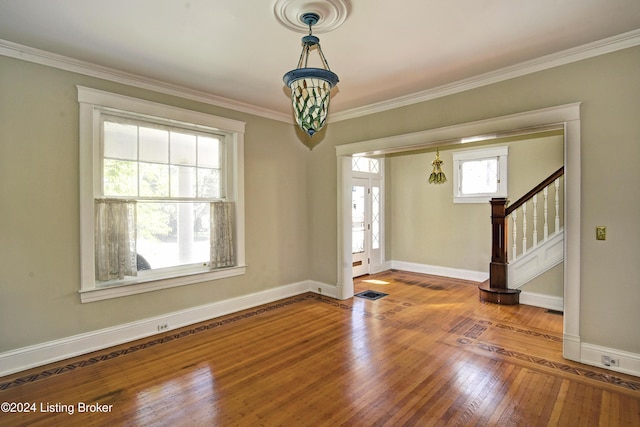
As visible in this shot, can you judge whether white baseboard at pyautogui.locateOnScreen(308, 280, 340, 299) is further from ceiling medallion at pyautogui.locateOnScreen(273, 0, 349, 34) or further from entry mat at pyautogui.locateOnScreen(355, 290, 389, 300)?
ceiling medallion at pyautogui.locateOnScreen(273, 0, 349, 34)

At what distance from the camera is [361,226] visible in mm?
6574

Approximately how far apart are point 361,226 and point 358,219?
19 cm

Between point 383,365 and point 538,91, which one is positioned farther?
point 538,91

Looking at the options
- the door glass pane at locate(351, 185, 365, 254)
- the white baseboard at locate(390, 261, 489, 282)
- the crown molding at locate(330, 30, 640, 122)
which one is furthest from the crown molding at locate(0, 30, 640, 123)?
the white baseboard at locate(390, 261, 489, 282)

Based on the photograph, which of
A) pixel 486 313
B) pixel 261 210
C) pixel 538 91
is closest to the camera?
pixel 538 91

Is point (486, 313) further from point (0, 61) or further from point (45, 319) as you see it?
point (0, 61)

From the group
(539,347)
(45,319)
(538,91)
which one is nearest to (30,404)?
(45,319)

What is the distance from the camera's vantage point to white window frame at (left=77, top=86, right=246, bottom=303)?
10.5ft

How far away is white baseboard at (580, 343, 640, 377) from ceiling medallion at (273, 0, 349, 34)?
3.65m

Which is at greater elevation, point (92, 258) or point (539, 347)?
point (92, 258)

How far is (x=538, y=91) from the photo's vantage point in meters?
3.22

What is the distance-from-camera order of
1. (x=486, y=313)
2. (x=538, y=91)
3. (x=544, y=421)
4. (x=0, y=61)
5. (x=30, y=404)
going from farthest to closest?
1. (x=486, y=313)
2. (x=538, y=91)
3. (x=0, y=61)
4. (x=30, y=404)
5. (x=544, y=421)

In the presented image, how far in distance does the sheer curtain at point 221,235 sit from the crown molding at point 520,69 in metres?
2.46

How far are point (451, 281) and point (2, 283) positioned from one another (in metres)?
6.43
